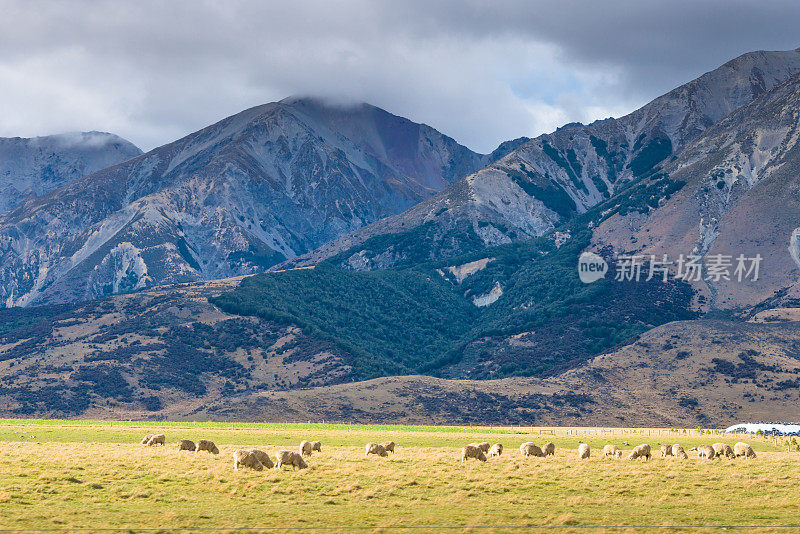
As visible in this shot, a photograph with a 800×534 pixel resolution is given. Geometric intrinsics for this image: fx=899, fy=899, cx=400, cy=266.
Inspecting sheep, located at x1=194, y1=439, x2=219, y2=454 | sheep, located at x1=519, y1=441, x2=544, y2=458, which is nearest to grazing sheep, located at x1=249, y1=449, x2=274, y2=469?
sheep, located at x1=194, y1=439, x2=219, y2=454

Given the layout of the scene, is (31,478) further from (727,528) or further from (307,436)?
(307,436)

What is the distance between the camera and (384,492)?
40.9 m

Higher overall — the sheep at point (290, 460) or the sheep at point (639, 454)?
the sheep at point (290, 460)

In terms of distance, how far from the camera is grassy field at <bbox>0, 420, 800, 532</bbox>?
35.8m

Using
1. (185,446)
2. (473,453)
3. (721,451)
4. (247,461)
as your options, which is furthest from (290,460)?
(721,451)

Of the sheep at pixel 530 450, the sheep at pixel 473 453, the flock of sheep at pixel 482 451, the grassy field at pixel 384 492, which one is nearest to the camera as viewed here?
the grassy field at pixel 384 492

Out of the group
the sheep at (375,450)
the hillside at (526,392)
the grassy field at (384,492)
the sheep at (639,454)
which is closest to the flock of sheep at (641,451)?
the sheep at (639,454)

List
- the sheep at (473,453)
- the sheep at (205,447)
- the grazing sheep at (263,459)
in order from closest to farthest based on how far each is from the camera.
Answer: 1. the grazing sheep at (263,459)
2. the sheep at (473,453)
3. the sheep at (205,447)

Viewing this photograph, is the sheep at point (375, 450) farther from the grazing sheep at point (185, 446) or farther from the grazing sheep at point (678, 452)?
the grazing sheep at point (678, 452)

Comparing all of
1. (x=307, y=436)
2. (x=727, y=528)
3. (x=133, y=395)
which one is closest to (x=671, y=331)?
(x=133, y=395)

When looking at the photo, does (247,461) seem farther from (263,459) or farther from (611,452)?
(611,452)

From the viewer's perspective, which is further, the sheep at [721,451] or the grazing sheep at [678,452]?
the sheep at [721,451]

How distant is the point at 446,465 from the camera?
48969mm

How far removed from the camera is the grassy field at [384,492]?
35750 millimetres
